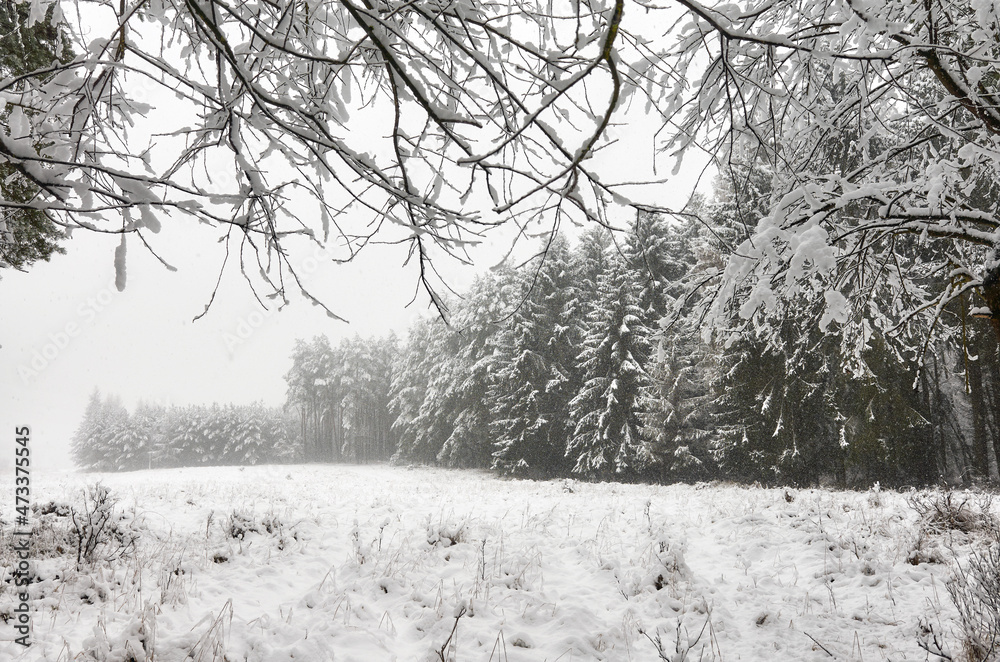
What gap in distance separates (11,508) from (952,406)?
870 inches

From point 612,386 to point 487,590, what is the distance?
15.1 metres

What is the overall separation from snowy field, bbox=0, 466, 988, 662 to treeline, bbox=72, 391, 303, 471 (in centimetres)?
Answer: 4415

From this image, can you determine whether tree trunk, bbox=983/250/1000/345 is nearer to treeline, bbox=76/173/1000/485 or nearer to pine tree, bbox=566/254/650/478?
treeline, bbox=76/173/1000/485

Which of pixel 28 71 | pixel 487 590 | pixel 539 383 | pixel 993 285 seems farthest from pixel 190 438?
pixel 993 285

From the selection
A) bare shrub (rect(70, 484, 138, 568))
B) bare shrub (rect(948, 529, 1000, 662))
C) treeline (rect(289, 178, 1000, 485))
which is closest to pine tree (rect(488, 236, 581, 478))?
treeline (rect(289, 178, 1000, 485))

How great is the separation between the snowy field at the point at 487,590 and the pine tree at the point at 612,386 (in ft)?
38.8

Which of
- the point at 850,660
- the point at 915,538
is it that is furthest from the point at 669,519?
the point at 850,660

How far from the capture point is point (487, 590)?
14.1ft

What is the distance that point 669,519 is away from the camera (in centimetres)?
739

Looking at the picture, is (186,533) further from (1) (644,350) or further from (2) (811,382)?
(1) (644,350)

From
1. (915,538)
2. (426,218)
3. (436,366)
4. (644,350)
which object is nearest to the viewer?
(426,218)

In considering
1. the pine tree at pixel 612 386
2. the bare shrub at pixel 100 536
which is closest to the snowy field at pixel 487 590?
the bare shrub at pixel 100 536

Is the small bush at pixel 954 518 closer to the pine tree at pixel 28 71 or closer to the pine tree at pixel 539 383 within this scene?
the pine tree at pixel 28 71

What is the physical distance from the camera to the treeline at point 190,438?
1832 inches
